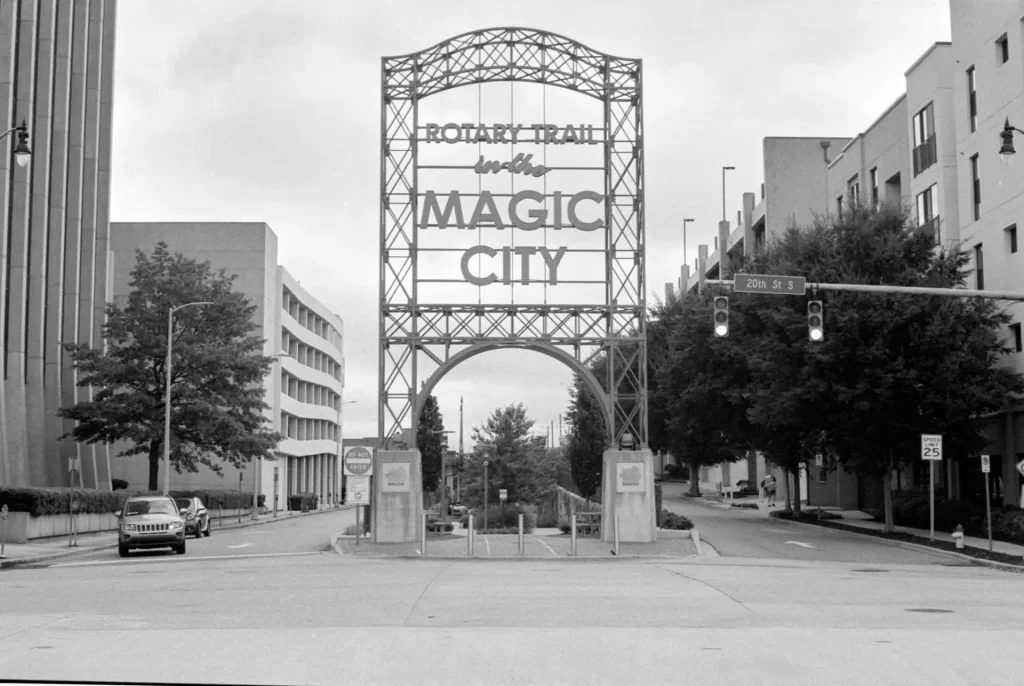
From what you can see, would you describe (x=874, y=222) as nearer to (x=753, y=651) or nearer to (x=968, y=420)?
(x=968, y=420)

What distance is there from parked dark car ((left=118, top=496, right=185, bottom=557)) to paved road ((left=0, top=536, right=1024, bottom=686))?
28.8 feet

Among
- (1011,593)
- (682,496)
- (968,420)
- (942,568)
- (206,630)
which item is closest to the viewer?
(206,630)

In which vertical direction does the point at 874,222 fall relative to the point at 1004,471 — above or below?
above

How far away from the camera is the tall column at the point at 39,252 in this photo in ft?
177

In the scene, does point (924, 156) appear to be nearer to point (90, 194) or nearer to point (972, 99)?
point (972, 99)

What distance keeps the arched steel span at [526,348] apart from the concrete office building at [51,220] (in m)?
21.7

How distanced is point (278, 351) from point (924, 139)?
56142 millimetres

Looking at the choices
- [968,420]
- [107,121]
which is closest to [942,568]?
[968,420]

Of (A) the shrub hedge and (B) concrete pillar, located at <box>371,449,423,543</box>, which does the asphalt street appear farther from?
(A) the shrub hedge

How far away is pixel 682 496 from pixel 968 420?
144 feet

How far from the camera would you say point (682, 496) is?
81.1 meters

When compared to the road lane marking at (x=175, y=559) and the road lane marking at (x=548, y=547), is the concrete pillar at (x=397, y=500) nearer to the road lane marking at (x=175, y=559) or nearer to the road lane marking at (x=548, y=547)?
the road lane marking at (x=175, y=559)

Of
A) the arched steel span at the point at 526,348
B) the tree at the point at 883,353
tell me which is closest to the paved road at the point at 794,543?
the tree at the point at 883,353

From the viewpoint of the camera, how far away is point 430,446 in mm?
74812
